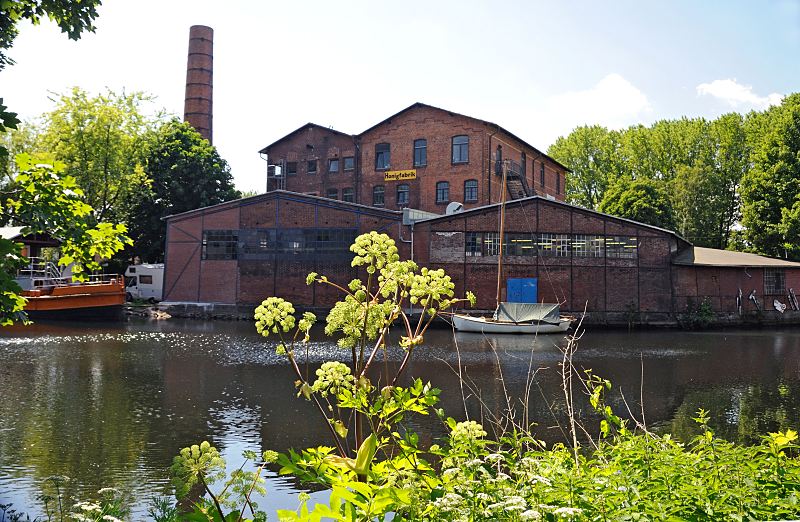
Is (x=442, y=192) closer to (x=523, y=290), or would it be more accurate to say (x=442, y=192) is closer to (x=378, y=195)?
(x=378, y=195)

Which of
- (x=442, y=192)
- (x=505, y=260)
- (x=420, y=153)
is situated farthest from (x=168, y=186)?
(x=505, y=260)

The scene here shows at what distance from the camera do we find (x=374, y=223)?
35062mm

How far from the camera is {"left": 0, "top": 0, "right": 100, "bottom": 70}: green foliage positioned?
5211 millimetres

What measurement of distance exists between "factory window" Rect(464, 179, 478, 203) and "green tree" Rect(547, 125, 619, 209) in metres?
24.7

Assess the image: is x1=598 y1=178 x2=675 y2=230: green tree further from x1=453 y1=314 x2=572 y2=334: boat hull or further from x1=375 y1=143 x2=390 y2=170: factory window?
x1=453 y1=314 x2=572 y2=334: boat hull

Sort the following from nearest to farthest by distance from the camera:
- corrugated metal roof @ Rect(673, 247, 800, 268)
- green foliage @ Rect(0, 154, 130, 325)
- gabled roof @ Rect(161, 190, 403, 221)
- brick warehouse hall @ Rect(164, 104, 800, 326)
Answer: green foliage @ Rect(0, 154, 130, 325) → brick warehouse hall @ Rect(164, 104, 800, 326) → gabled roof @ Rect(161, 190, 403, 221) → corrugated metal roof @ Rect(673, 247, 800, 268)

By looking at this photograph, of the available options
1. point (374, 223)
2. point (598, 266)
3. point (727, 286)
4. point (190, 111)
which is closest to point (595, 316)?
point (598, 266)

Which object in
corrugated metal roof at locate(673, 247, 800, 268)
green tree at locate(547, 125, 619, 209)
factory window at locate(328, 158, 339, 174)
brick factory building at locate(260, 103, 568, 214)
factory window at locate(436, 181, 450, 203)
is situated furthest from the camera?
green tree at locate(547, 125, 619, 209)

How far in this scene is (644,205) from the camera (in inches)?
1802

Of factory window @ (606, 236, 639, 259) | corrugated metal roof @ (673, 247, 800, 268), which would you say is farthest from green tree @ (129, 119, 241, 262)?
corrugated metal roof @ (673, 247, 800, 268)

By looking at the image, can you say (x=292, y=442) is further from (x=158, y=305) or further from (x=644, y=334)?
(x=158, y=305)

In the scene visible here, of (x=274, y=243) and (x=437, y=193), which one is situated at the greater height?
(x=437, y=193)

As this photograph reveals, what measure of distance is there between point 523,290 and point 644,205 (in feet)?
58.7

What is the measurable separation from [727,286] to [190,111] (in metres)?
43.0
